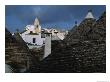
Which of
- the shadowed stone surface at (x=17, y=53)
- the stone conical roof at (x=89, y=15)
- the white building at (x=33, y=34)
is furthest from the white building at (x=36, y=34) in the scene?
the stone conical roof at (x=89, y=15)

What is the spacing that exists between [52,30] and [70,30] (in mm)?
420

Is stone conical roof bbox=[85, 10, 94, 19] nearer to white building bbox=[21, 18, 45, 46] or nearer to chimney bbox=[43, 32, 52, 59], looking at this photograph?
chimney bbox=[43, 32, 52, 59]

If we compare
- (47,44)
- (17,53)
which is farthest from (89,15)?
(17,53)

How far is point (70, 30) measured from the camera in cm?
1500

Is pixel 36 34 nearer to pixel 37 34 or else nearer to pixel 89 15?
pixel 37 34

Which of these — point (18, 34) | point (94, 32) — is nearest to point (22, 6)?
point (18, 34)

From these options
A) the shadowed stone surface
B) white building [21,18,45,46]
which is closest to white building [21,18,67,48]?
white building [21,18,45,46]

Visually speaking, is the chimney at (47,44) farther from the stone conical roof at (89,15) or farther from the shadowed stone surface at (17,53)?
the stone conical roof at (89,15)

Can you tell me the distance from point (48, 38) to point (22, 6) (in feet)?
3.03
